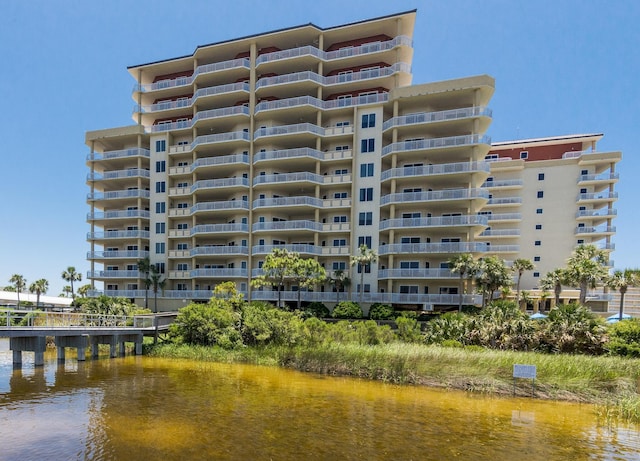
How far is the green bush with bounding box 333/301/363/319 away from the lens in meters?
36.5

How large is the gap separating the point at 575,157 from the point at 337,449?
6046 centimetres

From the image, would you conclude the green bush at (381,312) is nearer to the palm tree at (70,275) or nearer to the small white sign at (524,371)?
the small white sign at (524,371)

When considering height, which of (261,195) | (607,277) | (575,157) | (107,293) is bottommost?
(107,293)

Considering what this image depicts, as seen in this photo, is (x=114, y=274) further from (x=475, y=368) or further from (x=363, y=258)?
(x=475, y=368)

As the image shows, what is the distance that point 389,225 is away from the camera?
4106 cm

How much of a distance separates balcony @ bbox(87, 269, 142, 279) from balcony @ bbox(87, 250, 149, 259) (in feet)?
6.93

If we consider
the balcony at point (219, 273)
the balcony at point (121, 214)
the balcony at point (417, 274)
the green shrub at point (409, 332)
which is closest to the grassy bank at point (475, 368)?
the green shrub at point (409, 332)

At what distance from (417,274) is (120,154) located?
44567 mm

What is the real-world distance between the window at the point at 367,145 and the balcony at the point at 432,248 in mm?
11620

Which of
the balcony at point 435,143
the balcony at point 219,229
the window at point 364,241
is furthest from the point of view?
the balcony at point 219,229

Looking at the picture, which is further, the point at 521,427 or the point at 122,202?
the point at 122,202

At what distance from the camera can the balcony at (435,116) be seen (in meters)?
39.4

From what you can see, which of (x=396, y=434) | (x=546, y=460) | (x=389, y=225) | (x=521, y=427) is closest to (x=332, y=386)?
(x=396, y=434)

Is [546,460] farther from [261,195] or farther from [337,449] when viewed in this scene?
[261,195]
